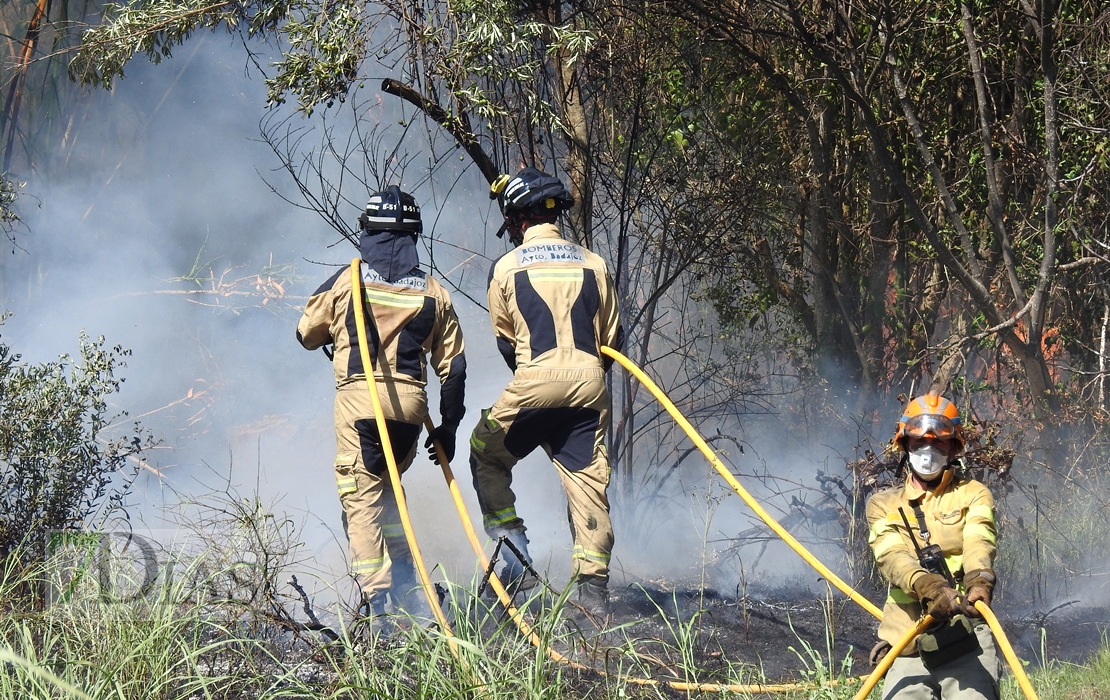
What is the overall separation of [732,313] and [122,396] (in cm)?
486

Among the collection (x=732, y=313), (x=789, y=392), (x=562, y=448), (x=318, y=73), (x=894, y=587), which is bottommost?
(x=894, y=587)

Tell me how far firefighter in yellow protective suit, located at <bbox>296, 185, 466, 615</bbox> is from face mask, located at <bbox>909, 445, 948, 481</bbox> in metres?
2.43

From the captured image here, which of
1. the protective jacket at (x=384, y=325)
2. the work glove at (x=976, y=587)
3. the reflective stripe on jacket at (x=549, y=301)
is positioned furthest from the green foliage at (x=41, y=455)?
the work glove at (x=976, y=587)

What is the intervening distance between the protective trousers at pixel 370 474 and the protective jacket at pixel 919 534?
2.35m

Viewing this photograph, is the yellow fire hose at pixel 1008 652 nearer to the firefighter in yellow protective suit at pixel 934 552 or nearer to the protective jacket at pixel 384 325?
the firefighter in yellow protective suit at pixel 934 552

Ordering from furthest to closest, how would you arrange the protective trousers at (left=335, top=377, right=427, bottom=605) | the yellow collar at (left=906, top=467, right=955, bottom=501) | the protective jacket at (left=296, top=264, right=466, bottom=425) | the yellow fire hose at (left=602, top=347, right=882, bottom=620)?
1. the protective jacket at (left=296, top=264, right=466, bottom=425)
2. the protective trousers at (left=335, top=377, right=427, bottom=605)
3. the yellow fire hose at (left=602, top=347, right=882, bottom=620)
4. the yellow collar at (left=906, top=467, right=955, bottom=501)

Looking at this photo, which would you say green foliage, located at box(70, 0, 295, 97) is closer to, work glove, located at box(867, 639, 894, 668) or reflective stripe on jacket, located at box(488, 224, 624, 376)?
reflective stripe on jacket, located at box(488, 224, 624, 376)

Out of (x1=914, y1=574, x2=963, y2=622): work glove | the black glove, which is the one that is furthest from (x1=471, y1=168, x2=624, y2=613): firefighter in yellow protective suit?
(x1=914, y1=574, x2=963, y2=622): work glove

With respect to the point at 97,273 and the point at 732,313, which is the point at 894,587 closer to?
the point at 732,313

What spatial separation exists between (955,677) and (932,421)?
72 centimetres

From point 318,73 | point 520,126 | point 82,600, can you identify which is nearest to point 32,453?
point 82,600

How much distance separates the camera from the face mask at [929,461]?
3.23m

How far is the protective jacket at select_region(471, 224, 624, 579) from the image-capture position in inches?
194

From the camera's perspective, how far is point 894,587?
3289mm
